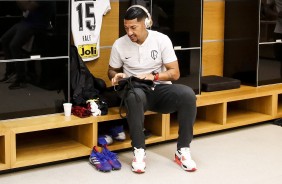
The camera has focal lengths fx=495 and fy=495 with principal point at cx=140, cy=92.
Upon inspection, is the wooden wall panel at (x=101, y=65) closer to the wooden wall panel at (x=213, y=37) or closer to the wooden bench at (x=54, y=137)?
the wooden bench at (x=54, y=137)

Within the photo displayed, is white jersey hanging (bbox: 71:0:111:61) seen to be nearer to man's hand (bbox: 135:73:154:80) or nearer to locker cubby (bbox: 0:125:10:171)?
man's hand (bbox: 135:73:154:80)

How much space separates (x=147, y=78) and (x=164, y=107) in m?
0.23

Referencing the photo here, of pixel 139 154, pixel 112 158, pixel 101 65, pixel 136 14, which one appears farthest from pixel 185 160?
pixel 101 65

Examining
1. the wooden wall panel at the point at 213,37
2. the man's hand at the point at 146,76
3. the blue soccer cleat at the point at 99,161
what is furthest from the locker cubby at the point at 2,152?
the wooden wall panel at the point at 213,37

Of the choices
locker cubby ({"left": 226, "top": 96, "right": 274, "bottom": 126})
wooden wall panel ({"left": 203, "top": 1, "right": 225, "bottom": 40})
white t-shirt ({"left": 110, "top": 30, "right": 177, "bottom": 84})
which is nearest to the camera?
white t-shirt ({"left": 110, "top": 30, "right": 177, "bottom": 84})

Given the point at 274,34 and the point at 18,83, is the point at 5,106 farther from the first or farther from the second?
the point at 274,34

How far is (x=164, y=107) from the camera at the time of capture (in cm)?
334

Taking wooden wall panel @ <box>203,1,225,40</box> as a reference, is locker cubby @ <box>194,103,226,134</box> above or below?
below


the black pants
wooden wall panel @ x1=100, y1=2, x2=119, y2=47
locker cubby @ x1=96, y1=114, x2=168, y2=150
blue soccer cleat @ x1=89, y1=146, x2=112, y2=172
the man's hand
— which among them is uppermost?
wooden wall panel @ x1=100, y1=2, x2=119, y2=47

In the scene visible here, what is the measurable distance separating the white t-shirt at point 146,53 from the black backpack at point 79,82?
0.27m

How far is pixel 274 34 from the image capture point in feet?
14.8

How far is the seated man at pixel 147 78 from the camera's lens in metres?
3.16

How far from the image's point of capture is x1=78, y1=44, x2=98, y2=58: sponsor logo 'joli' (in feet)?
12.1

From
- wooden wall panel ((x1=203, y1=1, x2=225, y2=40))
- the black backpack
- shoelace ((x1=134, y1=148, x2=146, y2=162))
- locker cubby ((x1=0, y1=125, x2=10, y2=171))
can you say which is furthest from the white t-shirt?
wooden wall panel ((x1=203, y1=1, x2=225, y2=40))
